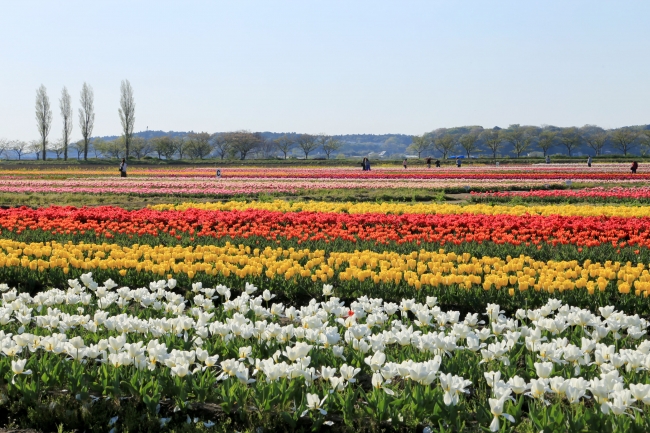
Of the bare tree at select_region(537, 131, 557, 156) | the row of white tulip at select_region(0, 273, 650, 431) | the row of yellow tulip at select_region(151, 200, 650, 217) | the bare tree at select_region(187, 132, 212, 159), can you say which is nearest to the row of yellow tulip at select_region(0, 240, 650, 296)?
the row of white tulip at select_region(0, 273, 650, 431)

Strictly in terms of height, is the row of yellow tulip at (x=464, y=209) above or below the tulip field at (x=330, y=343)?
above

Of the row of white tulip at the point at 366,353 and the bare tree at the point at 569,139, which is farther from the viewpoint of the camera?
the bare tree at the point at 569,139

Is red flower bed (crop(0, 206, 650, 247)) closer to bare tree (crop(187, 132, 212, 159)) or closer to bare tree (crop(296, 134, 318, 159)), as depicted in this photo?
bare tree (crop(187, 132, 212, 159))

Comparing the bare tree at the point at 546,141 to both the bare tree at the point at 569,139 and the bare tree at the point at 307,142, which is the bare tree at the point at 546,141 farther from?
the bare tree at the point at 307,142

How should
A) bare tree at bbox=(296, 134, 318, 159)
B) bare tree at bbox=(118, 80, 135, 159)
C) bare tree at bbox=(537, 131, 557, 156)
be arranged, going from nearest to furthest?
bare tree at bbox=(118, 80, 135, 159), bare tree at bbox=(537, 131, 557, 156), bare tree at bbox=(296, 134, 318, 159)

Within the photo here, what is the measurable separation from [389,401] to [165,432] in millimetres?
1473

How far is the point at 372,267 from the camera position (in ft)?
30.8

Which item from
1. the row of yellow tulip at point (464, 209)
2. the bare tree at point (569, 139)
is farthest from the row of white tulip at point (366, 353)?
the bare tree at point (569, 139)

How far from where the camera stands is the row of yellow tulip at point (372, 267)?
7.80 m

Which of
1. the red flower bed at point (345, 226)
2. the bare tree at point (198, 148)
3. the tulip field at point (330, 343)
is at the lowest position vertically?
the tulip field at point (330, 343)

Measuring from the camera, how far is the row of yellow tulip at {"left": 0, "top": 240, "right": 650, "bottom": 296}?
7805 mm

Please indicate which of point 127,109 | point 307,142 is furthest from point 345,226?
point 307,142

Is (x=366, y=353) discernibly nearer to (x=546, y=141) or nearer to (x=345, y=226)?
(x=345, y=226)

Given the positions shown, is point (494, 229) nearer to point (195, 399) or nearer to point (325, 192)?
point (195, 399)
